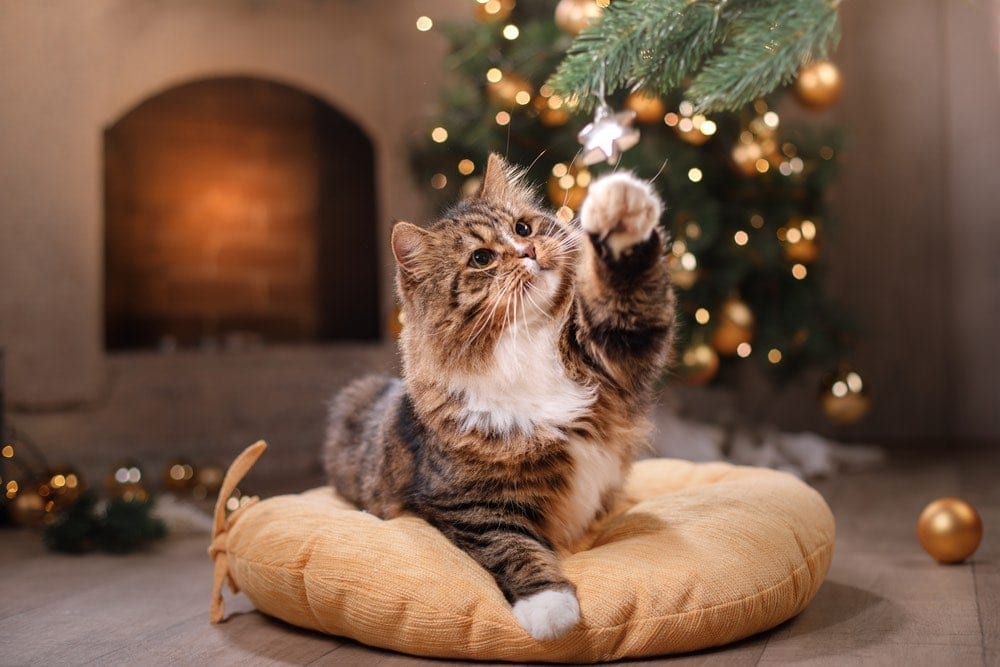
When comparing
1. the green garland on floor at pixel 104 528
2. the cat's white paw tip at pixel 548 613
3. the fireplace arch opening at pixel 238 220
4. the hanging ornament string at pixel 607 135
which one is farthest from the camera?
the fireplace arch opening at pixel 238 220

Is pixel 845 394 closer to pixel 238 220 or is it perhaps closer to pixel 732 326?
pixel 732 326

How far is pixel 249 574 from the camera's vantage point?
1.66 m

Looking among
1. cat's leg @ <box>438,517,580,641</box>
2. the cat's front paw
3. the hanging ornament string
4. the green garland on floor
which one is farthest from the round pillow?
the green garland on floor

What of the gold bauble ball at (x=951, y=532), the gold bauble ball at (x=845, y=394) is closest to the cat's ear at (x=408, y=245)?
the gold bauble ball at (x=951, y=532)

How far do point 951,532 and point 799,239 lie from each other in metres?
1.56

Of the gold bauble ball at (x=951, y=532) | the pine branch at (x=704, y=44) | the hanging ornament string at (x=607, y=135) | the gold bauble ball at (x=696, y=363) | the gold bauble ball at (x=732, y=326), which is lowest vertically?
the gold bauble ball at (x=951, y=532)

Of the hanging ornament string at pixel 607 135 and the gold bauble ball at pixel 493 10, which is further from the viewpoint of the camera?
the gold bauble ball at pixel 493 10

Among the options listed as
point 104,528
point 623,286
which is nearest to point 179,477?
point 104,528

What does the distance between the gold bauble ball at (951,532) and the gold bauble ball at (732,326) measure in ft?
4.10

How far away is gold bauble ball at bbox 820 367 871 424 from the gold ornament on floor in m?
2.17

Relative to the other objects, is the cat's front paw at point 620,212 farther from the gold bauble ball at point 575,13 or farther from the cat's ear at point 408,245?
the gold bauble ball at point 575,13

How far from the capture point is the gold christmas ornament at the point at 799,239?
3.35m

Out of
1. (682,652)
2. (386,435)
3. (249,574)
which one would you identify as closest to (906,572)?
(682,652)

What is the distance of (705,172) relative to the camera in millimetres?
3273
